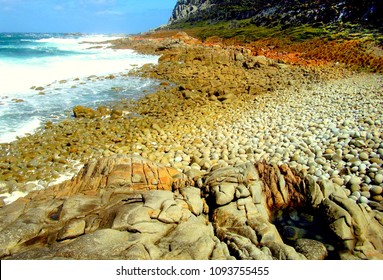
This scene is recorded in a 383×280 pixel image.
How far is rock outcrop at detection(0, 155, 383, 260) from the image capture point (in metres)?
4.02

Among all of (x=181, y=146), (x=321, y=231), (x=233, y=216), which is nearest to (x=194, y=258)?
(x=233, y=216)

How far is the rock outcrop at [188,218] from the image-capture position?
4020 mm

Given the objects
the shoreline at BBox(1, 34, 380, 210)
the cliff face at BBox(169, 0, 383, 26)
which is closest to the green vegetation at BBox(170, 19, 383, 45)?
the cliff face at BBox(169, 0, 383, 26)

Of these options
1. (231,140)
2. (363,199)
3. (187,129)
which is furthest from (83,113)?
(363,199)

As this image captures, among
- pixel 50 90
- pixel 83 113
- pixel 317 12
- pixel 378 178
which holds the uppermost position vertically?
pixel 317 12

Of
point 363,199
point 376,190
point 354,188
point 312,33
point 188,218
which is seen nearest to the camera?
point 188,218

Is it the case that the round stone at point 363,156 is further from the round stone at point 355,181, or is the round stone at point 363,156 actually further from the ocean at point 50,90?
the ocean at point 50,90

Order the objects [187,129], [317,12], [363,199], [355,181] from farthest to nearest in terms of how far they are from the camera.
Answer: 1. [317,12]
2. [187,129]
3. [355,181]
4. [363,199]

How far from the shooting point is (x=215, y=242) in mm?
4234

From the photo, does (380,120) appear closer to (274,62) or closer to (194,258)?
(194,258)

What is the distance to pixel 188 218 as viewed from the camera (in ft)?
15.5

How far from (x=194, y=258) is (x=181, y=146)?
20.4ft

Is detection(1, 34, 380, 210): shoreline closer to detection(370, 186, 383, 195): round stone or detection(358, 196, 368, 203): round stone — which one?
detection(370, 186, 383, 195): round stone

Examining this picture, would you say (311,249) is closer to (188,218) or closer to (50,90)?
(188,218)
